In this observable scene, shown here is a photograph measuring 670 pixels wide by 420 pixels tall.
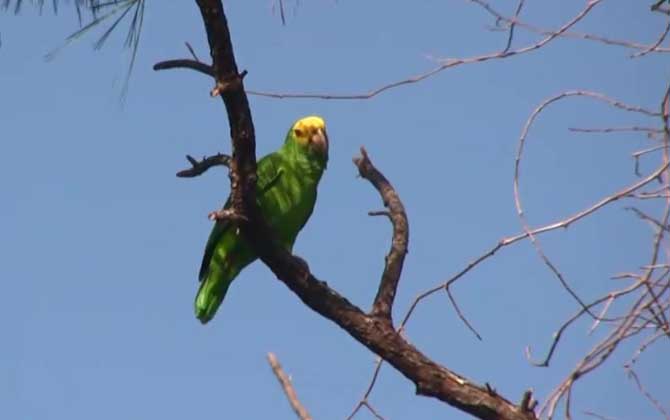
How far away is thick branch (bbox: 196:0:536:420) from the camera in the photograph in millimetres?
3207

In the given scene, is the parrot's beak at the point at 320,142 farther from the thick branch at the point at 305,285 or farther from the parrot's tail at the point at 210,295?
the thick branch at the point at 305,285

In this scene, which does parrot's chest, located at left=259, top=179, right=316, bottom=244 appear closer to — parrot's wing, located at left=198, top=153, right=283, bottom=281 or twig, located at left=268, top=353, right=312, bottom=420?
parrot's wing, located at left=198, top=153, right=283, bottom=281

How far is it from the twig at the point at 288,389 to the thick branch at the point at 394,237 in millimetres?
348

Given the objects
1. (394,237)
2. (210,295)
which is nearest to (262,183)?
(210,295)

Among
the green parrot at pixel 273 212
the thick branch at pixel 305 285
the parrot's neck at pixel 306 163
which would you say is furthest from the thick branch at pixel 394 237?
the parrot's neck at pixel 306 163

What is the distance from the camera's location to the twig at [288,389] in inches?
132

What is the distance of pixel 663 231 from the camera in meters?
2.66

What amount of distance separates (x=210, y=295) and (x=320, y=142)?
2.68 feet

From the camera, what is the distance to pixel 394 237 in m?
3.94

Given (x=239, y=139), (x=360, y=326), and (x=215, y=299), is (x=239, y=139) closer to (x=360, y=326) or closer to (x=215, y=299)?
(x=360, y=326)

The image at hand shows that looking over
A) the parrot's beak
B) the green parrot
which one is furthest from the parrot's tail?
the parrot's beak

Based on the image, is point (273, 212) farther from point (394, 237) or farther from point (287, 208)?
point (394, 237)

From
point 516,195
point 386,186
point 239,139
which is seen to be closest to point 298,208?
point 386,186

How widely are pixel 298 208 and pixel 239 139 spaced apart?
1514 mm
